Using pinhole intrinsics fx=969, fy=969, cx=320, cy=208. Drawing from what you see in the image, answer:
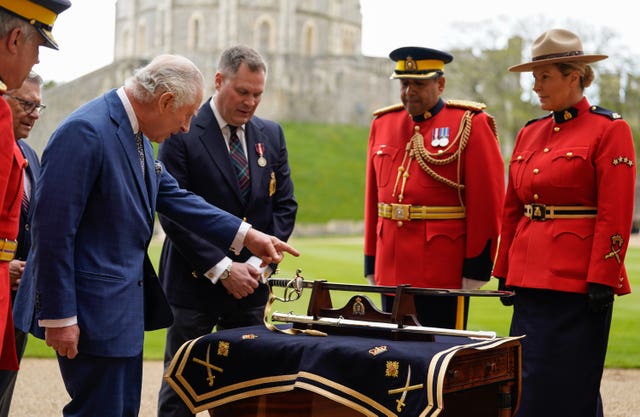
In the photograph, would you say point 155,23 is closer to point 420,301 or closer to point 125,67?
point 125,67

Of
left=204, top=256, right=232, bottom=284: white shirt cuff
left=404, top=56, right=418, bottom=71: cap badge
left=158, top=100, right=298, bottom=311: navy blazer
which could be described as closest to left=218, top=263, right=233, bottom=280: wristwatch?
left=204, top=256, right=232, bottom=284: white shirt cuff

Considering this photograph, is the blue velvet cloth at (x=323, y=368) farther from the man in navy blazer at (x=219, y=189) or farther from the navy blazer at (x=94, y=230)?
the man in navy blazer at (x=219, y=189)

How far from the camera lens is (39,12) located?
3.66 meters

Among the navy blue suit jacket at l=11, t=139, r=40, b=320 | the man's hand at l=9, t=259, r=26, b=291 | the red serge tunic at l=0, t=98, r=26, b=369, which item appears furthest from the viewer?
the man's hand at l=9, t=259, r=26, b=291

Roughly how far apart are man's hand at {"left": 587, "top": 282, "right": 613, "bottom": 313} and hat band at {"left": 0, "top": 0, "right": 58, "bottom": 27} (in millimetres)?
3125

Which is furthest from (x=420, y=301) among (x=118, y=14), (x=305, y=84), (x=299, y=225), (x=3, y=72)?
(x=118, y=14)

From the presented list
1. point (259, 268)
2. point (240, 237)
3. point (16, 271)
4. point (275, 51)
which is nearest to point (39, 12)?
point (240, 237)

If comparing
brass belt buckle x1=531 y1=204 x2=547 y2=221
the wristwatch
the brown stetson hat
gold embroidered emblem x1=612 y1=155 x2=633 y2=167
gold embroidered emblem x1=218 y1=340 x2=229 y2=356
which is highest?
the brown stetson hat

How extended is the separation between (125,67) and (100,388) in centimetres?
6717

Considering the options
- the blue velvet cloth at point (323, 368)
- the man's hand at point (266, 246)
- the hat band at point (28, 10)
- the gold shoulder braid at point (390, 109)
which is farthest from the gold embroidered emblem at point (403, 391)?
the gold shoulder braid at point (390, 109)

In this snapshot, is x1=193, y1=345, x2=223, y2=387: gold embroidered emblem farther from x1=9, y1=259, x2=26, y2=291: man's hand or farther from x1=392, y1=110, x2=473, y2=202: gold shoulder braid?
x1=392, y1=110, x2=473, y2=202: gold shoulder braid

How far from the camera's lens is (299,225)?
38.8 m

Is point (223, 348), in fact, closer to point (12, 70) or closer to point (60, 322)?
point (60, 322)

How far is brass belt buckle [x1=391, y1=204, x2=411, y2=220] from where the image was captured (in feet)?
20.2
